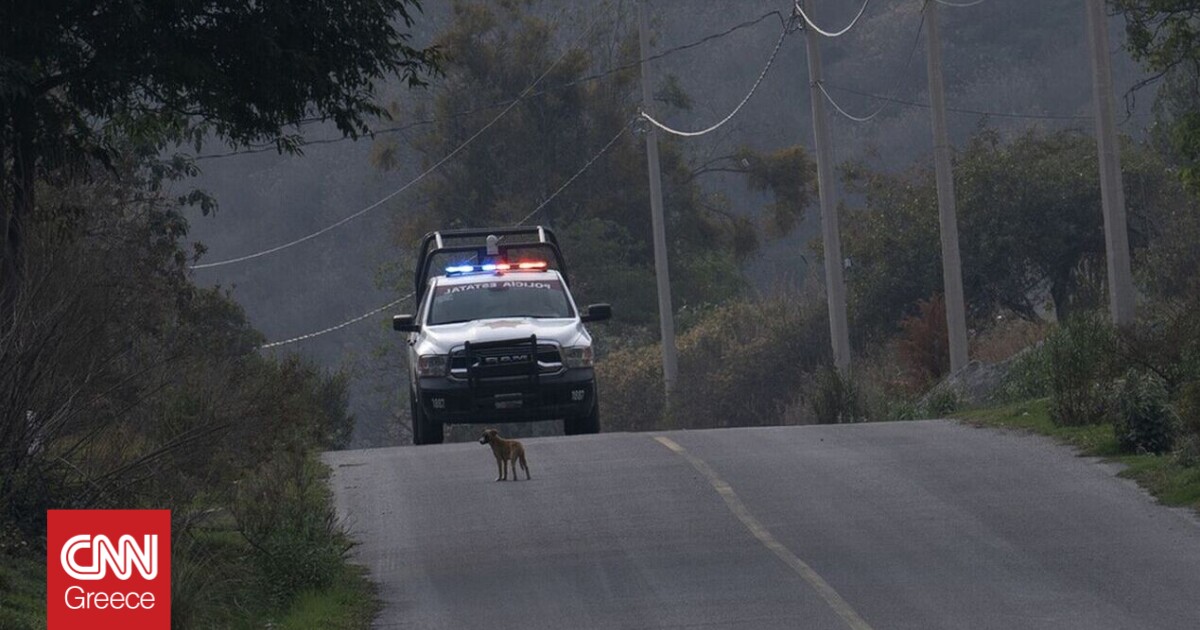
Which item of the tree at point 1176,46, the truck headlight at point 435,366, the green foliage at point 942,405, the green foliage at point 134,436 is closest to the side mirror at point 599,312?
the truck headlight at point 435,366

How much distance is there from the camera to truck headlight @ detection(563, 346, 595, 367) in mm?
22422

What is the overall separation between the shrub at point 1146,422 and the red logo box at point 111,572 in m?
9.99

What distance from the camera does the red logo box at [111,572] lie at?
31.5ft

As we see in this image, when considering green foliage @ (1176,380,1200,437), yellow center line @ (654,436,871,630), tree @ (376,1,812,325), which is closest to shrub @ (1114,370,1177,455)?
green foliage @ (1176,380,1200,437)

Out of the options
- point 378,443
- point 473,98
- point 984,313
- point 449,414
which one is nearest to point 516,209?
point 473,98

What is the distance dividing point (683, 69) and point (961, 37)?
16434 millimetres

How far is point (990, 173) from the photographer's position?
5100cm

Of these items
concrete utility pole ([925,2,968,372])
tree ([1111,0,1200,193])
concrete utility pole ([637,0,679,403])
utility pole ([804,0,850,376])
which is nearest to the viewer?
tree ([1111,0,1200,193])

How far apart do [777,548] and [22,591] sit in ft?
17.1

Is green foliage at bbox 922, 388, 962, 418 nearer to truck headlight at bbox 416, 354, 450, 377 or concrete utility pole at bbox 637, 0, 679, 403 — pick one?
truck headlight at bbox 416, 354, 450, 377

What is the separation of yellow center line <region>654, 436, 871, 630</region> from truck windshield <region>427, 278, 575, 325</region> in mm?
4515

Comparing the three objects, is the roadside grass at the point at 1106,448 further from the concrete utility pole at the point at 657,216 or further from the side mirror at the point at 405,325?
the concrete utility pole at the point at 657,216

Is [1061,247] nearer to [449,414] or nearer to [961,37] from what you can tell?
[449,414]

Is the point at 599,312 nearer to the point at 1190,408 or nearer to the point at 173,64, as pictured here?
the point at 1190,408
